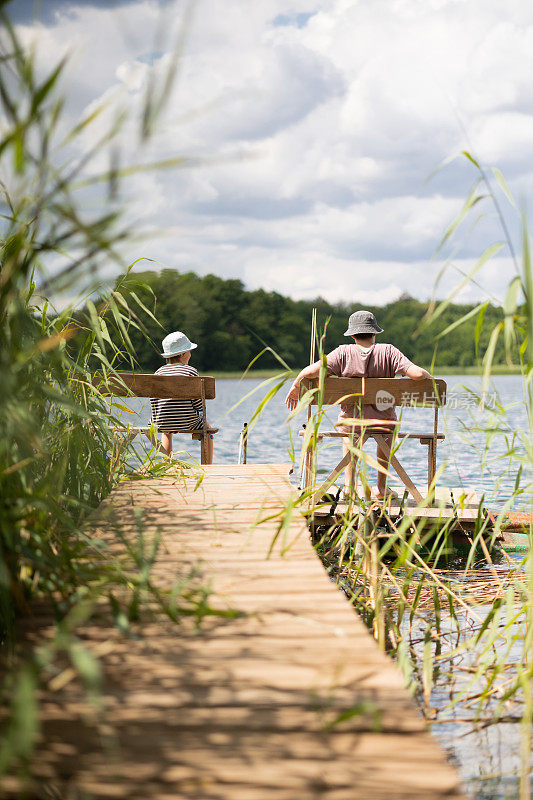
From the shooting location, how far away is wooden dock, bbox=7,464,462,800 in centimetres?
117

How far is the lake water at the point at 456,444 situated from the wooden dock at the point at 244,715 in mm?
750

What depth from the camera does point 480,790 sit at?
2088 mm

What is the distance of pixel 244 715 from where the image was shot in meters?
1.35

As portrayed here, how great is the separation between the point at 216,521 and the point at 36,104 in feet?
5.96

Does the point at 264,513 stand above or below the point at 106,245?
below

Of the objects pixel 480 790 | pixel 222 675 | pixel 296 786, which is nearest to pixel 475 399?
pixel 480 790

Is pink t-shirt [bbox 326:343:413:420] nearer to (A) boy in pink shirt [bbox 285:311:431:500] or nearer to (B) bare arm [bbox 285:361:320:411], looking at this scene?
(A) boy in pink shirt [bbox 285:311:431:500]

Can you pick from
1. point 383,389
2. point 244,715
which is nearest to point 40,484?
point 244,715

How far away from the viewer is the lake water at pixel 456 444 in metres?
2.43

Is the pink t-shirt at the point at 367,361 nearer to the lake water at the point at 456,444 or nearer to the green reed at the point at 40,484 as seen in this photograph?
the lake water at the point at 456,444

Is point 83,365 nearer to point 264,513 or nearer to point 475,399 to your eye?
point 264,513

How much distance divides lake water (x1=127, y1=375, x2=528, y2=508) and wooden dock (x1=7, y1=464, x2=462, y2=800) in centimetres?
75

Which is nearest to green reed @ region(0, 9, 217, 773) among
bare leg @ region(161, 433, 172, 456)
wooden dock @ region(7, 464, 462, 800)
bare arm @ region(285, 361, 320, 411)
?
wooden dock @ region(7, 464, 462, 800)

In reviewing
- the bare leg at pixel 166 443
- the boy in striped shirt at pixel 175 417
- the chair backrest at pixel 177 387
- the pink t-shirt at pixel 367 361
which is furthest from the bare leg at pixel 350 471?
the bare leg at pixel 166 443
